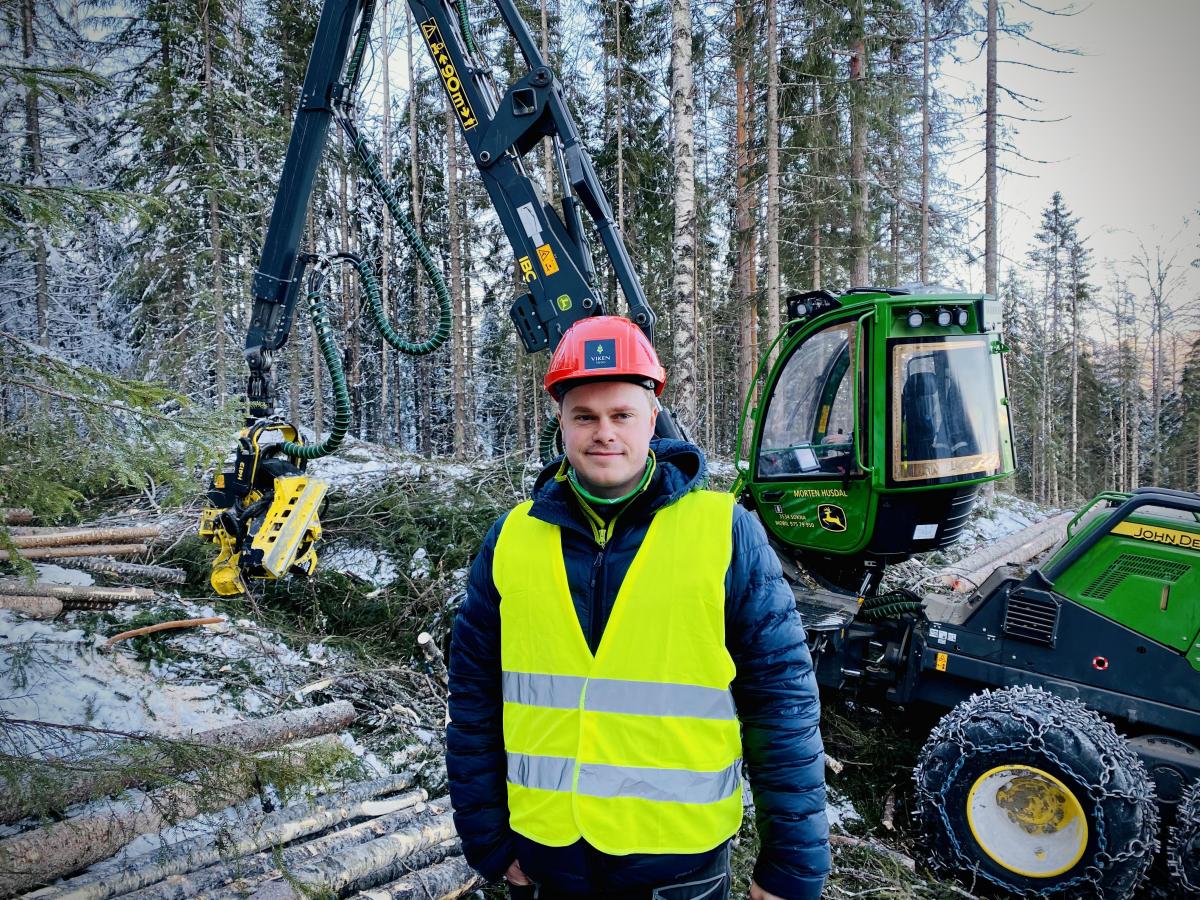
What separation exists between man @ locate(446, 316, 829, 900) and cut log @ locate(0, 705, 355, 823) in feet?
3.96

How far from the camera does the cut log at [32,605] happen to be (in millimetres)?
4926

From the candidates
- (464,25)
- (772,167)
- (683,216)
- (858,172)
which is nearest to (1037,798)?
(464,25)

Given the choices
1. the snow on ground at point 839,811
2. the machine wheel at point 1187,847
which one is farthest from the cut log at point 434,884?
the machine wheel at point 1187,847

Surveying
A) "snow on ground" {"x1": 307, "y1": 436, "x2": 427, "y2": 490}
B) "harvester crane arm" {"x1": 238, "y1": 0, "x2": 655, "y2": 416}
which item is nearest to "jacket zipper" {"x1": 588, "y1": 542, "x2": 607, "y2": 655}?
"harvester crane arm" {"x1": 238, "y1": 0, "x2": 655, "y2": 416}

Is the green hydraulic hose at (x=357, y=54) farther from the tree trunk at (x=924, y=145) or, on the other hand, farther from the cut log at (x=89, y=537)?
the tree trunk at (x=924, y=145)

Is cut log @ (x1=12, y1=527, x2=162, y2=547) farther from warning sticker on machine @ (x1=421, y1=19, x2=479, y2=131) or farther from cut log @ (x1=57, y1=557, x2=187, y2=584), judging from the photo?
warning sticker on machine @ (x1=421, y1=19, x2=479, y2=131)

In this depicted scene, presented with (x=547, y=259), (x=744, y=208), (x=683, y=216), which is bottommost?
(x=547, y=259)

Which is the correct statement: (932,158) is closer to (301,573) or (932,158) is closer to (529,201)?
(529,201)

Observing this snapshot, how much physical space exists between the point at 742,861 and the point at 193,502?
7.34 m

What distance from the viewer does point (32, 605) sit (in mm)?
5004

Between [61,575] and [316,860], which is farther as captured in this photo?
[61,575]

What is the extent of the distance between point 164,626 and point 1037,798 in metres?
5.84

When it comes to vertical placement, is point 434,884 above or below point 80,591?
below

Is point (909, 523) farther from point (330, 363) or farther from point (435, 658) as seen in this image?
point (330, 363)
